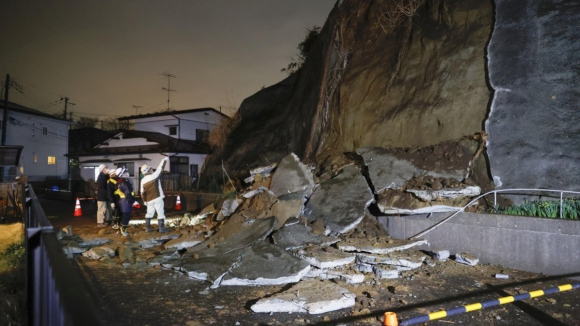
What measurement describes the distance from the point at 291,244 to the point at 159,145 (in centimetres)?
2363

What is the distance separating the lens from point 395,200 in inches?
305

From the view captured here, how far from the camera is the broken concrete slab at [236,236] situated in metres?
7.02

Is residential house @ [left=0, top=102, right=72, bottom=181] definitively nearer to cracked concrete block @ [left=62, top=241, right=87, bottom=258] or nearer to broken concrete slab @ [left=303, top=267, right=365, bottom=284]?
cracked concrete block @ [left=62, top=241, right=87, bottom=258]

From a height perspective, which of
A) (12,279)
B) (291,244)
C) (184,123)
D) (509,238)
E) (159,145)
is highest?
(184,123)

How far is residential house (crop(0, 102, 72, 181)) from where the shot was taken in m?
34.2

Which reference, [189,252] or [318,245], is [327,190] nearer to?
[318,245]

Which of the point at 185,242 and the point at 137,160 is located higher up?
the point at 137,160

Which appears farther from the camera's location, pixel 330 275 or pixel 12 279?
pixel 12 279

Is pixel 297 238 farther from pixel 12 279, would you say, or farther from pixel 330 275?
pixel 12 279

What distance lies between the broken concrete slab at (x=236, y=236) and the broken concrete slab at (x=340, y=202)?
1033mm

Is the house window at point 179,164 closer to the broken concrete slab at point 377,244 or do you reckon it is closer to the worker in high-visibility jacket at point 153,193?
the worker in high-visibility jacket at point 153,193

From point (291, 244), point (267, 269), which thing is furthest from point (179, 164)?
point (267, 269)

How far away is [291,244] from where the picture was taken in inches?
275

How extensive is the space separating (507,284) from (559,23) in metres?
5.64
